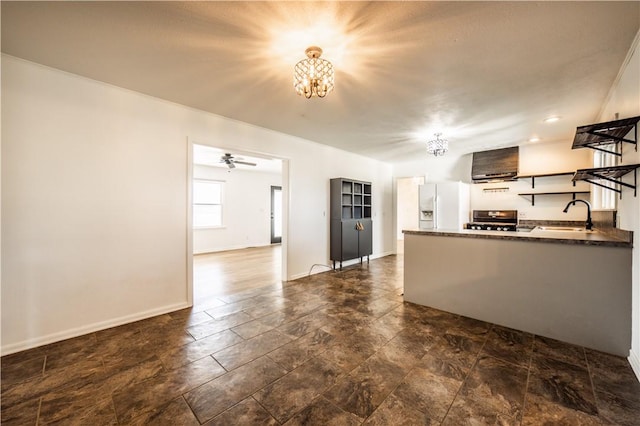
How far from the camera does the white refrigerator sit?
Result: 5414mm

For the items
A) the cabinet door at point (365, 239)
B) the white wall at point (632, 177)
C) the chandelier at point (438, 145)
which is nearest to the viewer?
the white wall at point (632, 177)

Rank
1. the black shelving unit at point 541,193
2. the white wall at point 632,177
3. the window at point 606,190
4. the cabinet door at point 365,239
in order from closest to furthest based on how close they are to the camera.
A: the white wall at point 632,177 → the window at point 606,190 → the black shelving unit at point 541,193 → the cabinet door at point 365,239

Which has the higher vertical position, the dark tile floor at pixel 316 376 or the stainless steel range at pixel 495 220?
the stainless steel range at pixel 495 220

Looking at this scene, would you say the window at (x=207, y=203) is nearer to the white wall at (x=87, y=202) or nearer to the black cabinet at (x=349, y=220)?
the black cabinet at (x=349, y=220)

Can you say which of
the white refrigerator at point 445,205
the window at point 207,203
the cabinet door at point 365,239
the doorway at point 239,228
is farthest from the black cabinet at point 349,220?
the window at point 207,203

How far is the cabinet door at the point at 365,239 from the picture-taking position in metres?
5.55

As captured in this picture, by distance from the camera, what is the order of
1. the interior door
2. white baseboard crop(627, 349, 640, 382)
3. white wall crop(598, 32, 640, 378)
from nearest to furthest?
white baseboard crop(627, 349, 640, 382) → white wall crop(598, 32, 640, 378) → the interior door

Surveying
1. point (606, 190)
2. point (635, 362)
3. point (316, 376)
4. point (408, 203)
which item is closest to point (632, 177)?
point (635, 362)

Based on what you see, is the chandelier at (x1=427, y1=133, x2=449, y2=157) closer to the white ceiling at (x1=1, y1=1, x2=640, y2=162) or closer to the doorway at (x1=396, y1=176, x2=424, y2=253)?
the white ceiling at (x1=1, y1=1, x2=640, y2=162)

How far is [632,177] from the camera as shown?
2074 millimetres

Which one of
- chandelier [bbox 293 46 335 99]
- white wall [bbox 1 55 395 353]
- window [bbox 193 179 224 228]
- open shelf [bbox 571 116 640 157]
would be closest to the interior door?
window [bbox 193 179 224 228]

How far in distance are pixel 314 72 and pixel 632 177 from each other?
2721 millimetres

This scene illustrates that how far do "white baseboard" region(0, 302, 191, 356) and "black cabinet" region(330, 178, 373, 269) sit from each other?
2.86 metres

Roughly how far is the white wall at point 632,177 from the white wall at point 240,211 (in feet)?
26.0
